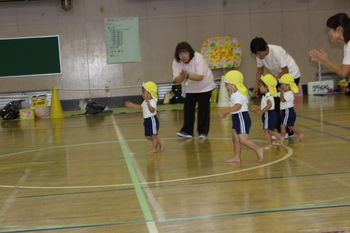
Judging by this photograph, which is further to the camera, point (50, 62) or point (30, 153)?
point (50, 62)

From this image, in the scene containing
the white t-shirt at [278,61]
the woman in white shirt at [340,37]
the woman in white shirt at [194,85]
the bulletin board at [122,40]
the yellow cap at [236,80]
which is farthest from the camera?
the bulletin board at [122,40]

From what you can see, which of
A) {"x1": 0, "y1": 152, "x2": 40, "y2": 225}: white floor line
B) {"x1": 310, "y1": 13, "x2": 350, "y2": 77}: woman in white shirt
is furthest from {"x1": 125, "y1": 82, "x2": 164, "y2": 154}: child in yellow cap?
{"x1": 310, "y1": 13, "x2": 350, "y2": 77}: woman in white shirt

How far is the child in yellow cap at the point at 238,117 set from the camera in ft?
19.2

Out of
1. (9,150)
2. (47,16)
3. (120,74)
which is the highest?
(47,16)

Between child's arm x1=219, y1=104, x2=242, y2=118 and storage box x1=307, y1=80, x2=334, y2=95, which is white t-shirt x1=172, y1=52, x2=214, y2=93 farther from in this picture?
storage box x1=307, y1=80, x2=334, y2=95

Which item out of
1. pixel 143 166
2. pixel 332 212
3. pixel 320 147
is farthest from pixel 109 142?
pixel 332 212

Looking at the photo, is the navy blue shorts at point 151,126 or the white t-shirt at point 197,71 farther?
the white t-shirt at point 197,71

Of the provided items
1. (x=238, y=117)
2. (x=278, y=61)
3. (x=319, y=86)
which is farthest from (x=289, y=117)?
(x=319, y=86)

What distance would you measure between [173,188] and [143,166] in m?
1.33

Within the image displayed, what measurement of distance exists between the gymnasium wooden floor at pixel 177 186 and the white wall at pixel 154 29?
28.8 feet

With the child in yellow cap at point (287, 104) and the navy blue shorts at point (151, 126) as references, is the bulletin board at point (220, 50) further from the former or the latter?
the navy blue shorts at point (151, 126)

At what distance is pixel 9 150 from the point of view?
7.96 m

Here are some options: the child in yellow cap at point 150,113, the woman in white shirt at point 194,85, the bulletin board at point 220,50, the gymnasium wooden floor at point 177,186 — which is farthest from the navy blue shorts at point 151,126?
the bulletin board at point 220,50

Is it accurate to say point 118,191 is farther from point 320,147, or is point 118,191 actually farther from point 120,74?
point 120,74
